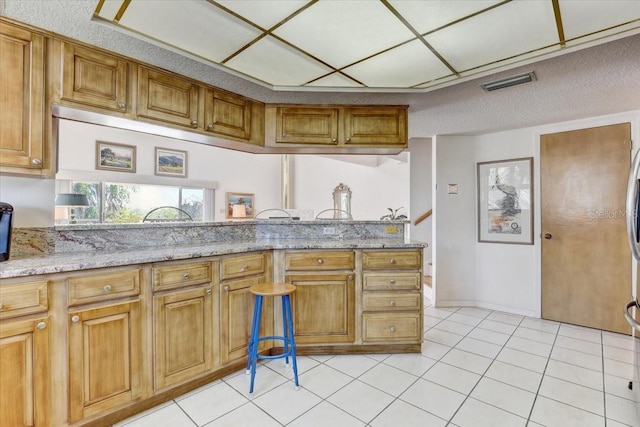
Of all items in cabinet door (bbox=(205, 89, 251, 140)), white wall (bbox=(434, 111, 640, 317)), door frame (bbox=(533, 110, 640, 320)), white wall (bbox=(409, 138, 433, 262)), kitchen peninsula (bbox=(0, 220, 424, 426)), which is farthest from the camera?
white wall (bbox=(409, 138, 433, 262))

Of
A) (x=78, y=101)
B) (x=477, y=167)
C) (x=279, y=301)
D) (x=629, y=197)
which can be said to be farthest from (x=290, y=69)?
(x=477, y=167)

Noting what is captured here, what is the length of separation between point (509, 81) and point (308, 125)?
5.44ft

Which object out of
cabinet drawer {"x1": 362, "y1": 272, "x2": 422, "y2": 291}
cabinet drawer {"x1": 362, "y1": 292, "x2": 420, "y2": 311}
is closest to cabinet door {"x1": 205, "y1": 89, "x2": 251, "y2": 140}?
cabinet drawer {"x1": 362, "y1": 272, "x2": 422, "y2": 291}

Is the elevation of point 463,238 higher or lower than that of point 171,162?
lower

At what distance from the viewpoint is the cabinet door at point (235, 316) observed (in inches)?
85.4

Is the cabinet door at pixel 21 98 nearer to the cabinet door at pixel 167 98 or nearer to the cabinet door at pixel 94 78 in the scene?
the cabinet door at pixel 94 78

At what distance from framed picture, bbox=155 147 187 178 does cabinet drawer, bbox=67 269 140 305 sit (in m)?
5.73

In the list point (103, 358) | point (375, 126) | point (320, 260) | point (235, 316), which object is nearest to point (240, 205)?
point (375, 126)

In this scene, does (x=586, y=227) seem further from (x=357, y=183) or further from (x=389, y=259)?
(x=357, y=183)

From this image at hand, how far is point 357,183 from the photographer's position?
7.62 meters

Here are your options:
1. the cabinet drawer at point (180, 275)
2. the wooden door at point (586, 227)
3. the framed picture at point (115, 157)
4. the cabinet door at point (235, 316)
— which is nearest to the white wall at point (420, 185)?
the wooden door at point (586, 227)

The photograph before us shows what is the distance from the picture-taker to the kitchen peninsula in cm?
148

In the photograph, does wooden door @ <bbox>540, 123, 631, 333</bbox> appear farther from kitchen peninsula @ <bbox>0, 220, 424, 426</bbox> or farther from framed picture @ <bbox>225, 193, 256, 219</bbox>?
framed picture @ <bbox>225, 193, 256, 219</bbox>

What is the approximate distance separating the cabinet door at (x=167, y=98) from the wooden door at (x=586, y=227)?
11.9 ft
